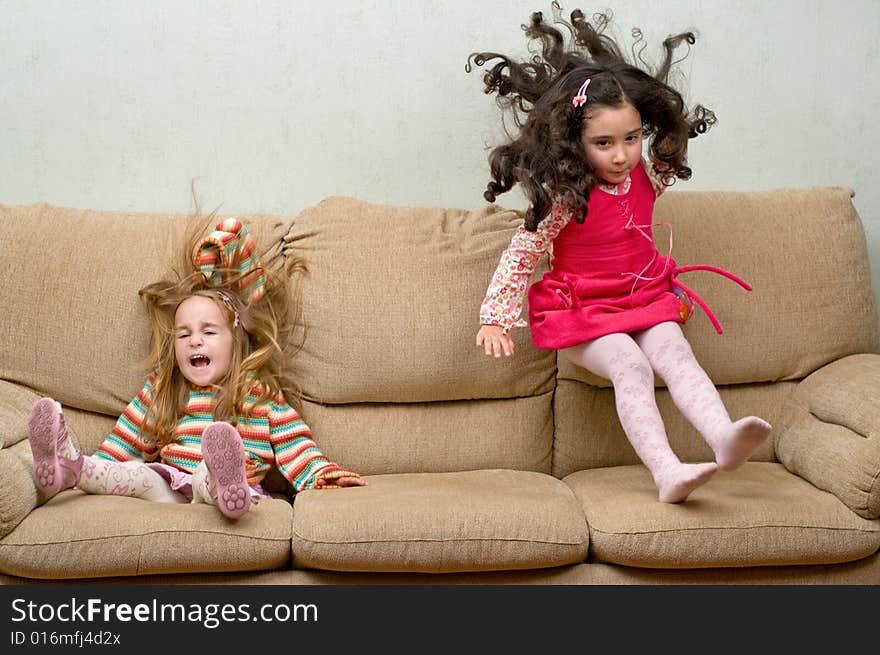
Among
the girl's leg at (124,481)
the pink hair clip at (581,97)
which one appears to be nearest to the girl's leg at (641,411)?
the pink hair clip at (581,97)

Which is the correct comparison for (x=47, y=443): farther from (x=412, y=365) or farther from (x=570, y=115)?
(x=570, y=115)

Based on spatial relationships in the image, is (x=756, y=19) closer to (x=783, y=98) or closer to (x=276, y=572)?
(x=783, y=98)

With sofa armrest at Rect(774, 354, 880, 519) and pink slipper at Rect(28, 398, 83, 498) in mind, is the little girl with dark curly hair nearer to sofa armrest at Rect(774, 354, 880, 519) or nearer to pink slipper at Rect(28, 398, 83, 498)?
sofa armrest at Rect(774, 354, 880, 519)

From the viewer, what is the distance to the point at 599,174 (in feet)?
7.49

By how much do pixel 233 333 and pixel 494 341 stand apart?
1.99 feet

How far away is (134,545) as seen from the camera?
198 cm

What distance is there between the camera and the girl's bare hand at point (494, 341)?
2238mm

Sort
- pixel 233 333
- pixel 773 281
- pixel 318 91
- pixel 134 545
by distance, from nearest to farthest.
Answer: pixel 134 545 → pixel 233 333 → pixel 773 281 → pixel 318 91

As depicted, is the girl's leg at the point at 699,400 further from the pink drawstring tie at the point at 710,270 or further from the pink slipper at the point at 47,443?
the pink slipper at the point at 47,443

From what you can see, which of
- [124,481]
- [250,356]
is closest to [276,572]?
[124,481]

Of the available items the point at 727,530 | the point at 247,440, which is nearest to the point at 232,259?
the point at 247,440

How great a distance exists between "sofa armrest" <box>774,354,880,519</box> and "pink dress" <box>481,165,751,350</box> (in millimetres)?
295

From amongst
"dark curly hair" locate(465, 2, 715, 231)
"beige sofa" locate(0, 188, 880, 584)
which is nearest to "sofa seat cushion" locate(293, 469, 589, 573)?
"beige sofa" locate(0, 188, 880, 584)

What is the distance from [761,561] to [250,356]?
1.17 metres
